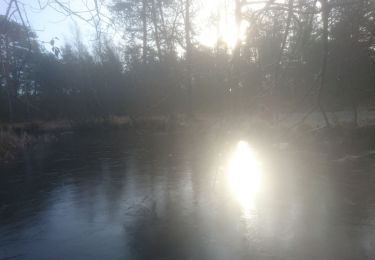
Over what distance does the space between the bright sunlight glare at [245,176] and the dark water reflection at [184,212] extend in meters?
0.20

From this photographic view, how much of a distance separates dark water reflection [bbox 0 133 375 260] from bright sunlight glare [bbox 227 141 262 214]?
0.67ft

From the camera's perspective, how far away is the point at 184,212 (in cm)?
883

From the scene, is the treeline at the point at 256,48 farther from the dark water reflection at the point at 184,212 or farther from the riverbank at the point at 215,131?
the dark water reflection at the point at 184,212


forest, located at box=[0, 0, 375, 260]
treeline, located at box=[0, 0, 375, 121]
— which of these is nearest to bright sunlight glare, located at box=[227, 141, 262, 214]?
forest, located at box=[0, 0, 375, 260]

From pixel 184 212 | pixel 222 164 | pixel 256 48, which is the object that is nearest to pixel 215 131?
pixel 222 164

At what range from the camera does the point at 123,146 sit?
20.6m

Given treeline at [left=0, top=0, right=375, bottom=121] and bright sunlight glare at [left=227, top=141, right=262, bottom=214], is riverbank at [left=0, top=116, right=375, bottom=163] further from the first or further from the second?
treeline at [left=0, top=0, right=375, bottom=121]

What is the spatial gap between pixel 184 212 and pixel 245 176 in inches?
146

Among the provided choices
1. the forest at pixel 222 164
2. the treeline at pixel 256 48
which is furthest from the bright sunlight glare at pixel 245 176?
the treeline at pixel 256 48

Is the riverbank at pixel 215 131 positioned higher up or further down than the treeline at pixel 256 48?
further down

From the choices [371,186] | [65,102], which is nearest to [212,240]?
[371,186]

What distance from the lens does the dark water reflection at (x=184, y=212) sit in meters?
6.92

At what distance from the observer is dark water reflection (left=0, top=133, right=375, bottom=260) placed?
6.92 m

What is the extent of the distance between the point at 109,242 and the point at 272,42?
13.3 ft
